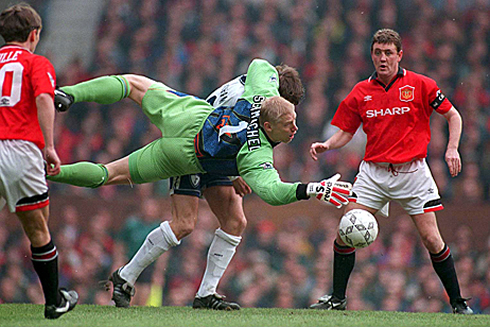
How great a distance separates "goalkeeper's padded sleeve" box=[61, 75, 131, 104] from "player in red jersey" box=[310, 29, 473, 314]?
1.45m

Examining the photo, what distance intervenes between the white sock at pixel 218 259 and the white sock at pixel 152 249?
A: 311mm

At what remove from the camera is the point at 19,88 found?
12.3 ft

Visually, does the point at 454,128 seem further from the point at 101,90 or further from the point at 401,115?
the point at 101,90

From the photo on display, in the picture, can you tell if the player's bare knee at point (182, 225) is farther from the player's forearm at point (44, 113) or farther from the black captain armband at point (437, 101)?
the black captain armband at point (437, 101)

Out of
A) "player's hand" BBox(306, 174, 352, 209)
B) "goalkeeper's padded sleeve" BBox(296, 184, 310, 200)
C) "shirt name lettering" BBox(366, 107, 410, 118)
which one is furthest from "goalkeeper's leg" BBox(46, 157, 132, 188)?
"shirt name lettering" BBox(366, 107, 410, 118)

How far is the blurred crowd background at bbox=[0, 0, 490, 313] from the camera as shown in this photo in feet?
28.9

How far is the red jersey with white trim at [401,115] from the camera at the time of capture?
15.9 ft

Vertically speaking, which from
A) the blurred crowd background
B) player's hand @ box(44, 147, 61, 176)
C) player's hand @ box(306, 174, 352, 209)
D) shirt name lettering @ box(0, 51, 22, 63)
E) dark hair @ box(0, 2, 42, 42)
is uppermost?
dark hair @ box(0, 2, 42, 42)

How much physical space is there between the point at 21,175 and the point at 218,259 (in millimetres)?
1794

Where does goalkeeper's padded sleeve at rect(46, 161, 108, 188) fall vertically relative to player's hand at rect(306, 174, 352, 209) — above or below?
below

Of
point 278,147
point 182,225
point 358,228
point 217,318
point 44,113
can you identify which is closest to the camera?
point 44,113

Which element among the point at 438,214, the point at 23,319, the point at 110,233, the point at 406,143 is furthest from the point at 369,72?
the point at 23,319

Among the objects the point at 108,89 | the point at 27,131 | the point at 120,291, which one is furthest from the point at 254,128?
the point at 120,291

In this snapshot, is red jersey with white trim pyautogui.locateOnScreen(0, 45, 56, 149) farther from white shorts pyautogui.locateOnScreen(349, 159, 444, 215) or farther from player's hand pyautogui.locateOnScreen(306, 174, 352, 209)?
white shorts pyautogui.locateOnScreen(349, 159, 444, 215)
